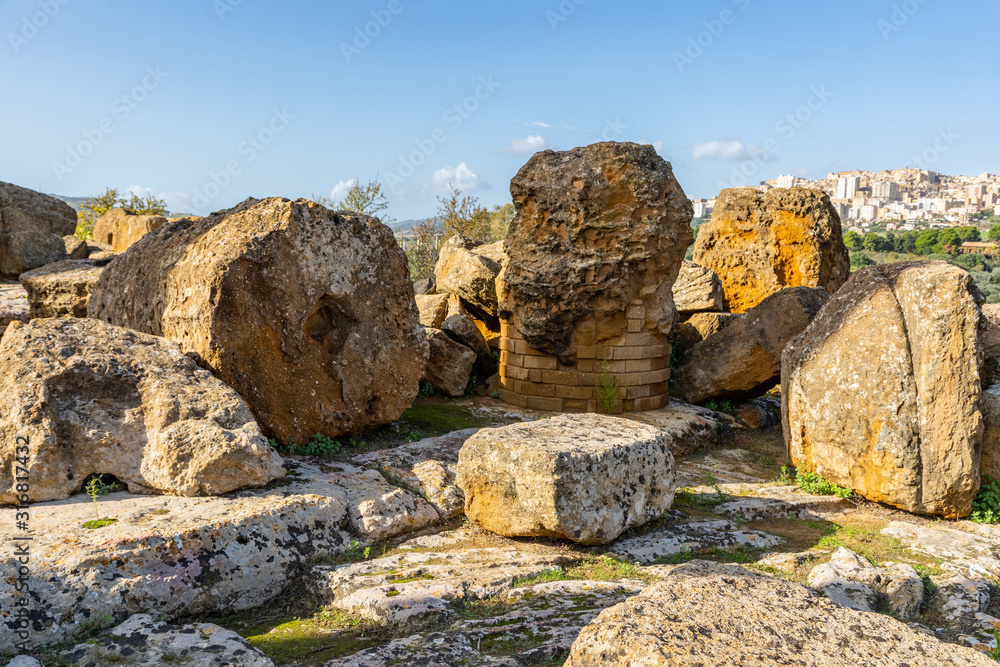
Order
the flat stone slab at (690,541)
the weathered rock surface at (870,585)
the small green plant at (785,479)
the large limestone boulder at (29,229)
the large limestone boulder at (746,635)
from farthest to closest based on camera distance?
the large limestone boulder at (29,229), the small green plant at (785,479), the flat stone slab at (690,541), the weathered rock surface at (870,585), the large limestone boulder at (746,635)

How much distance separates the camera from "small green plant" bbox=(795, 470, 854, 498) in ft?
21.4

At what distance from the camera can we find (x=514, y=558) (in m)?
4.66

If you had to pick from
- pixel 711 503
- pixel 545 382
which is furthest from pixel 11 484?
pixel 545 382

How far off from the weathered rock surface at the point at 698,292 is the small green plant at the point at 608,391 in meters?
3.29

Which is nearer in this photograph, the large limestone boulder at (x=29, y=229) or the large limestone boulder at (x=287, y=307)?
the large limestone boulder at (x=287, y=307)

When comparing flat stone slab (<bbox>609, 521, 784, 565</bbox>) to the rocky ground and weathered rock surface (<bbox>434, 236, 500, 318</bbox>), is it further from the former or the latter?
weathered rock surface (<bbox>434, 236, 500, 318</bbox>)

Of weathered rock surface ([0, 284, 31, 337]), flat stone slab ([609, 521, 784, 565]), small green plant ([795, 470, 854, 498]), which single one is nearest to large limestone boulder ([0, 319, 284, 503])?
flat stone slab ([609, 521, 784, 565])

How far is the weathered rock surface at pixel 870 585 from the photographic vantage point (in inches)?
172

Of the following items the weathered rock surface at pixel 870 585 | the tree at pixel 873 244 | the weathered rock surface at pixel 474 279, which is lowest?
the weathered rock surface at pixel 870 585

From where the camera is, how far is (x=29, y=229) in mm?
12398

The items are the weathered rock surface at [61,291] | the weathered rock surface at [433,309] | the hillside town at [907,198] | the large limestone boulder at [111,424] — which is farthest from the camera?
the hillside town at [907,198]

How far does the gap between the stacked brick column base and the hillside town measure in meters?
42.9

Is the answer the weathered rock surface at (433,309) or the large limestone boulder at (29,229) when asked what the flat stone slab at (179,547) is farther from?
the large limestone boulder at (29,229)

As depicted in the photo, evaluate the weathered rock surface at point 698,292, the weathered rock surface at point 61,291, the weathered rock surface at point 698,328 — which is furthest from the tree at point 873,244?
the weathered rock surface at point 61,291
